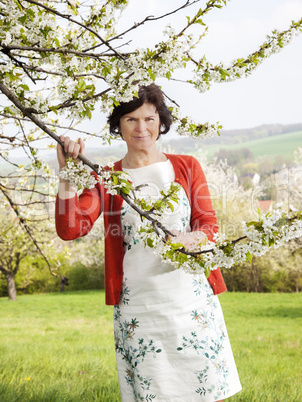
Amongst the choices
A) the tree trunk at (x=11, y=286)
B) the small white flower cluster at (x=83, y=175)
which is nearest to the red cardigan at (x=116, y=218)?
the small white flower cluster at (x=83, y=175)

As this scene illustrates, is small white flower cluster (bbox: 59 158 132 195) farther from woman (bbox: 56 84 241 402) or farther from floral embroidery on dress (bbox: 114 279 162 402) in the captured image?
floral embroidery on dress (bbox: 114 279 162 402)

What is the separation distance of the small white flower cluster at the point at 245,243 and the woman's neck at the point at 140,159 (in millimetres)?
982

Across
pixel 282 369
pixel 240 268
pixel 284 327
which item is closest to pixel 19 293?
pixel 240 268

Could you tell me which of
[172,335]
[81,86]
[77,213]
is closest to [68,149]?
[81,86]

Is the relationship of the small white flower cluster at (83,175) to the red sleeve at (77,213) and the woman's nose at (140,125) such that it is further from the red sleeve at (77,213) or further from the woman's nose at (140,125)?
the woman's nose at (140,125)

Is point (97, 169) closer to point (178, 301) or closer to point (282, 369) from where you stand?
point (178, 301)

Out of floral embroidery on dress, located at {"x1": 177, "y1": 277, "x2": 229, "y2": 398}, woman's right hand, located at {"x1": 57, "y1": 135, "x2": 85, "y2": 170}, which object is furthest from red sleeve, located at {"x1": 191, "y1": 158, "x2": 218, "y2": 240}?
woman's right hand, located at {"x1": 57, "y1": 135, "x2": 85, "y2": 170}

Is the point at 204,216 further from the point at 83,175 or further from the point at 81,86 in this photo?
Answer: the point at 81,86

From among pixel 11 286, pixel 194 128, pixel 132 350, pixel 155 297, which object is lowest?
pixel 11 286

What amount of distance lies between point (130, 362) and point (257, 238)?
1.30 metres

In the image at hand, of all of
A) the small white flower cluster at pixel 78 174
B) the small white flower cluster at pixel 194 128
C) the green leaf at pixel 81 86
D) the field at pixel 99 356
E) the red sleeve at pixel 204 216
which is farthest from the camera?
the field at pixel 99 356

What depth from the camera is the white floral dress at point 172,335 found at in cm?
227

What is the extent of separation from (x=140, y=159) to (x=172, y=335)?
3.38ft

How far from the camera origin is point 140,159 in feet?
8.41
